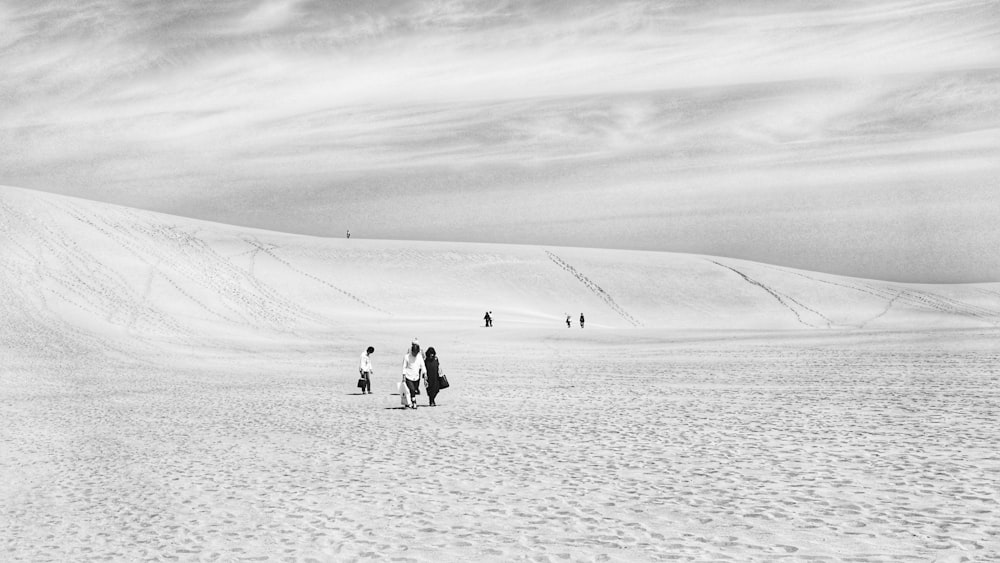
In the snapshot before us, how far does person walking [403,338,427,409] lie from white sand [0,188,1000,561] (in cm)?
53

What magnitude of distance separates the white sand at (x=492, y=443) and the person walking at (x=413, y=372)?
53cm

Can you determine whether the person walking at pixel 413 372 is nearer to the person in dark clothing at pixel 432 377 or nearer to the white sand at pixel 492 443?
the person in dark clothing at pixel 432 377

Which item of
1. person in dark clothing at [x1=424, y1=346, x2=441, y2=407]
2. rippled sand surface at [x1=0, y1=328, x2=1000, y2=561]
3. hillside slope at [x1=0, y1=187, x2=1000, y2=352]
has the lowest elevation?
rippled sand surface at [x1=0, y1=328, x2=1000, y2=561]

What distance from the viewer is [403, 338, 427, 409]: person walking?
21.7m

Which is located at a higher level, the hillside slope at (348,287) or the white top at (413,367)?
the hillside slope at (348,287)

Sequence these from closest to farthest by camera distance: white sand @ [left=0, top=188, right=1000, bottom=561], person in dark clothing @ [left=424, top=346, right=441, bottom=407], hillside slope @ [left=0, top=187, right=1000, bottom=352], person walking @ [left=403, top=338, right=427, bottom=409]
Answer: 1. white sand @ [left=0, top=188, right=1000, bottom=561]
2. person walking @ [left=403, top=338, right=427, bottom=409]
3. person in dark clothing @ [left=424, top=346, right=441, bottom=407]
4. hillside slope @ [left=0, top=187, right=1000, bottom=352]

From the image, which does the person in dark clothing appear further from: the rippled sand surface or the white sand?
the white sand

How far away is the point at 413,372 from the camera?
21703 millimetres

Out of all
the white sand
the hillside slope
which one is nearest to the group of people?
the white sand

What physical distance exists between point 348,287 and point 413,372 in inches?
2084

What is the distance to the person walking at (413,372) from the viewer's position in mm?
21656

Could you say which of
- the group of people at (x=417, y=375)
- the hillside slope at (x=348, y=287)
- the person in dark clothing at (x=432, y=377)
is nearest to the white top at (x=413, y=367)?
the group of people at (x=417, y=375)

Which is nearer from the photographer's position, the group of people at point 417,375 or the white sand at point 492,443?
the white sand at point 492,443

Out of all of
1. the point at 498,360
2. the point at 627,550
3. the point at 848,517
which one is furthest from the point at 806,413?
the point at 498,360
